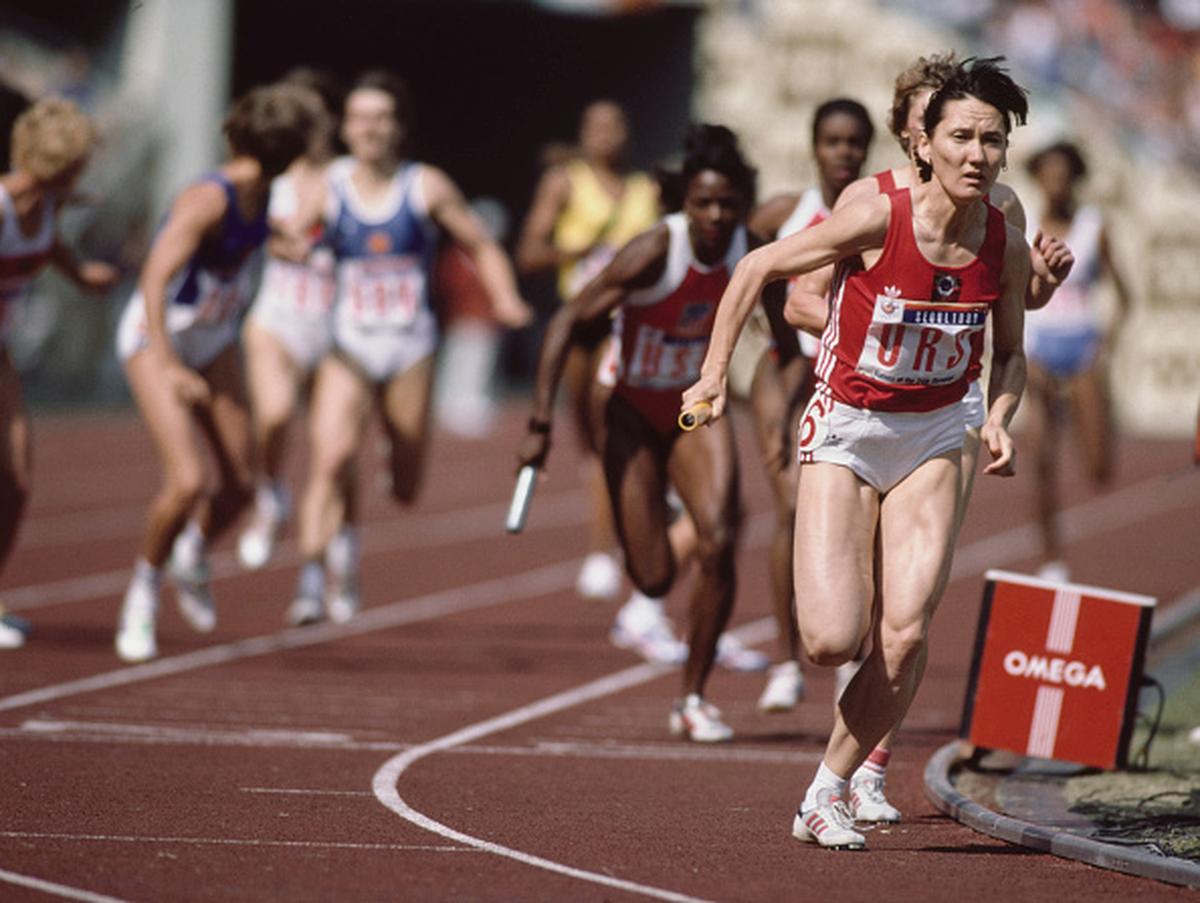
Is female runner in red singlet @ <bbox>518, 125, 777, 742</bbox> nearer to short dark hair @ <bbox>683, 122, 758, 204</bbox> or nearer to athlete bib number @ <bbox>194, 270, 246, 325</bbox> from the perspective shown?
short dark hair @ <bbox>683, 122, 758, 204</bbox>

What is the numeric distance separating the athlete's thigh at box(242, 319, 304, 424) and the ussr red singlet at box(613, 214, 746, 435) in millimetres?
4200

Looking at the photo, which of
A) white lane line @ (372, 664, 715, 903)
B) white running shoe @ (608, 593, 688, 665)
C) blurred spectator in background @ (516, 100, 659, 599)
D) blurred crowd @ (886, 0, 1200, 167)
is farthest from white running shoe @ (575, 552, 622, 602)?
blurred crowd @ (886, 0, 1200, 167)

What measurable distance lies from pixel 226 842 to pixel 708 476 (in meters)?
3.16

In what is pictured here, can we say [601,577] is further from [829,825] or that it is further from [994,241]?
[994,241]

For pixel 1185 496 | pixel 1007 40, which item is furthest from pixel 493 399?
pixel 1185 496

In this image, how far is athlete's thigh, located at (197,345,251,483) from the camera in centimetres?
1209

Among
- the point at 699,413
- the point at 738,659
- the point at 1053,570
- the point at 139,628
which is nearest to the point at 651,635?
the point at 738,659

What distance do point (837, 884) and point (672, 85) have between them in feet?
86.7

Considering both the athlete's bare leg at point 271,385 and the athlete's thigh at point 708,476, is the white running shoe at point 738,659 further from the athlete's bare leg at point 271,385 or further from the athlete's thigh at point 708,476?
the athlete's bare leg at point 271,385

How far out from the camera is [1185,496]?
24750 millimetres

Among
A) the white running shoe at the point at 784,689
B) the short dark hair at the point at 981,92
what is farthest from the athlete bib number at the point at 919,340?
the white running shoe at the point at 784,689

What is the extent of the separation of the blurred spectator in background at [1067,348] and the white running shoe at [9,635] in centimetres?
625

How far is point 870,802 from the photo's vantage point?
806cm

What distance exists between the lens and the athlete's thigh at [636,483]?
32.6 feet
